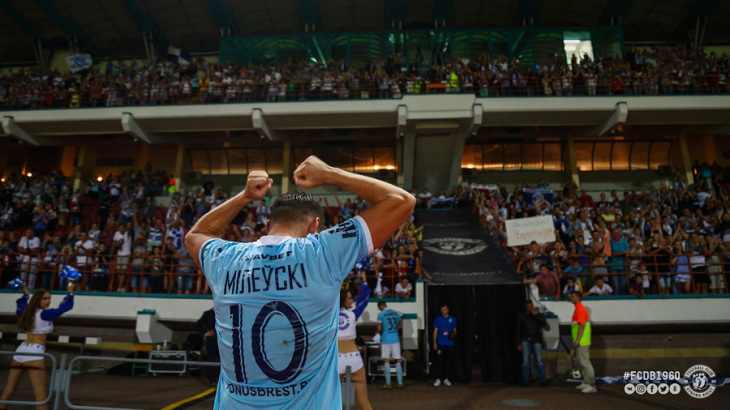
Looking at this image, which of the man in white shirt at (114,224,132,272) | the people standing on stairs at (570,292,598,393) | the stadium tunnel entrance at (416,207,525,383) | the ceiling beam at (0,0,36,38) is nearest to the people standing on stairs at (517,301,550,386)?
the stadium tunnel entrance at (416,207,525,383)

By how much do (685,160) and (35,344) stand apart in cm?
2406

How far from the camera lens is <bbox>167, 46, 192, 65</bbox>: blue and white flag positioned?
76.5 ft

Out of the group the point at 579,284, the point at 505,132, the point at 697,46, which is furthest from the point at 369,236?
the point at 697,46

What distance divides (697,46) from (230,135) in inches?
857

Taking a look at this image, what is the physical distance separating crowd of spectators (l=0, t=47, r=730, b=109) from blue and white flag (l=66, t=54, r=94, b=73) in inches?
75.6

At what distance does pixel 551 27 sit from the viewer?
23.2 m

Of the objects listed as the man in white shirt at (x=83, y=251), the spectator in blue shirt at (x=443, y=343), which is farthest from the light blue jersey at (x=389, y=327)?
the man in white shirt at (x=83, y=251)

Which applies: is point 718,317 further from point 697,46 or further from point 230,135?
point 230,135

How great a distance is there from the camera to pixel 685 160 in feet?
69.9

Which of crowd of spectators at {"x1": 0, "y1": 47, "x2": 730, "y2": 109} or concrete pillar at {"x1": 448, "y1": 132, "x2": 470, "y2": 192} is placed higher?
crowd of spectators at {"x1": 0, "y1": 47, "x2": 730, "y2": 109}

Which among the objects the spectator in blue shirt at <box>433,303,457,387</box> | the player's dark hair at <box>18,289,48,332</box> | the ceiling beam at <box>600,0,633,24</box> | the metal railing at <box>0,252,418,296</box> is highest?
the ceiling beam at <box>600,0,633,24</box>

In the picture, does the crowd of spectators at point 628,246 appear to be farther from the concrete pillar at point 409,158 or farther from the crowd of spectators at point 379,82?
the crowd of spectators at point 379,82

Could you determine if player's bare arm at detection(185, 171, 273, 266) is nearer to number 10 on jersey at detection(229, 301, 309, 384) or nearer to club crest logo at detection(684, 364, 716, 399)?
number 10 on jersey at detection(229, 301, 309, 384)

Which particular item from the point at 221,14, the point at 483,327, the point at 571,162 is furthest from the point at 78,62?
the point at 571,162
